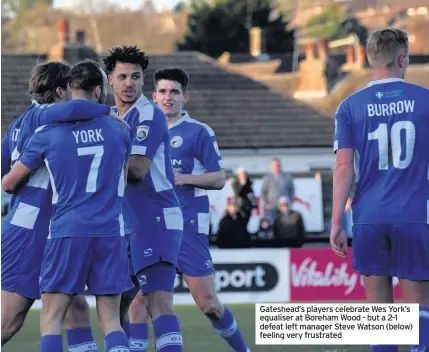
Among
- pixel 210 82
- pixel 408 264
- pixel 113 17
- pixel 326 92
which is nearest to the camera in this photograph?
pixel 408 264

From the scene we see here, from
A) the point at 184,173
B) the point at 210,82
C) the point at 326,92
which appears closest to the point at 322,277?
the point at 184,173

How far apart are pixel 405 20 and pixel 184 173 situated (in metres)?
79.9

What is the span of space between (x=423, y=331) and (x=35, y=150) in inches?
94.0

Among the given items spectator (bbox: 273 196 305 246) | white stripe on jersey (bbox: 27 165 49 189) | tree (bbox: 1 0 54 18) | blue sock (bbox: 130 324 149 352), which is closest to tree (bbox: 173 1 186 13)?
tree (bbox: 1 0 54 18)

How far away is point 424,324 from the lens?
715 centimetres

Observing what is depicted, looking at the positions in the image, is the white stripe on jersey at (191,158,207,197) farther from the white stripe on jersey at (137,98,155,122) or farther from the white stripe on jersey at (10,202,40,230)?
the white stripe on jersey at (10,202,40,230)

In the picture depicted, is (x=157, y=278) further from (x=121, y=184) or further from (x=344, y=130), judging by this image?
(x=344, y=130)

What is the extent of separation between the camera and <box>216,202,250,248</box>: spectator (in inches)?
769

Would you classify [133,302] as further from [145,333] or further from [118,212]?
[118,212]

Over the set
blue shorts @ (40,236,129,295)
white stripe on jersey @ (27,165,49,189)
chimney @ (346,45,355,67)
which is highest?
chimney @ (346,45,355,67)

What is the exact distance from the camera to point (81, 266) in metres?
7.12

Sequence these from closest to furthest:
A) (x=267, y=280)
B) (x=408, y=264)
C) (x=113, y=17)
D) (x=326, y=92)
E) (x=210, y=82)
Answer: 1. (x=408, y=264)
2. (x=267, y=280)
3. (x=210, y=82)
4. (x=326, y=92)
5. (x=113, y=17)

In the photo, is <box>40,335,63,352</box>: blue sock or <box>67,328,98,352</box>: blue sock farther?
<box>67,328,98,352</box>: blue sock

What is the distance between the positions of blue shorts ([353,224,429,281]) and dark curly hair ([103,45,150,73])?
1.93m
